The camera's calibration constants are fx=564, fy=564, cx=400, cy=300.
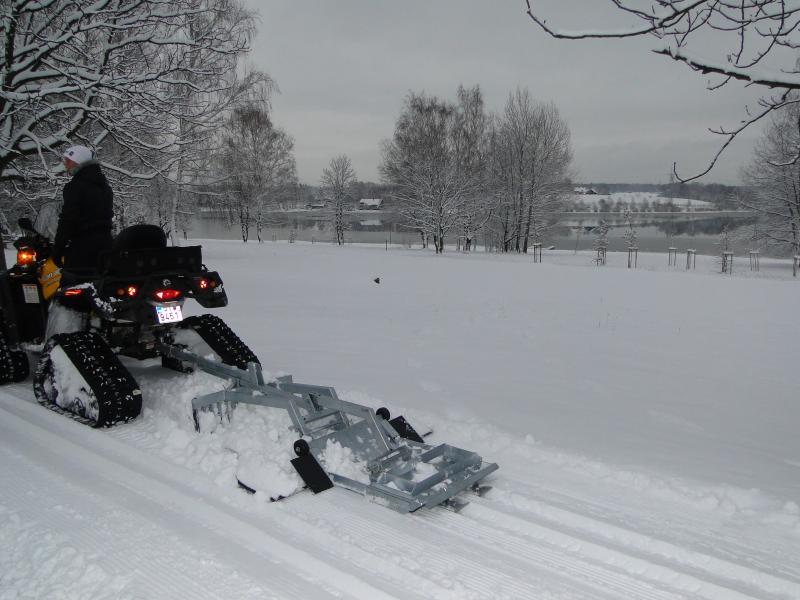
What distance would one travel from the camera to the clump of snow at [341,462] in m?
3.62

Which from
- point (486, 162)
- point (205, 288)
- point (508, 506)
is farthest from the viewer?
point (486, 162)

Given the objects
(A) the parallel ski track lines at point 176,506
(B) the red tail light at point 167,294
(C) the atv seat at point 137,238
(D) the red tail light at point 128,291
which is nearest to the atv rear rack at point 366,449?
(A) the parallel ski track lines at point 176,506

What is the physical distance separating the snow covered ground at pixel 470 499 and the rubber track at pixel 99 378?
12 centimetres

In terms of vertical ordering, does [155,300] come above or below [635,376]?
above

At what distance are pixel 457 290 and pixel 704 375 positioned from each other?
8.84 m

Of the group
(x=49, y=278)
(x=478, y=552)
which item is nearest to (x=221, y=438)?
(x=478, y=552)

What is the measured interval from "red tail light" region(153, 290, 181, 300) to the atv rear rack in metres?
0.88

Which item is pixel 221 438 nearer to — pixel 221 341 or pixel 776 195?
pixel 221 341

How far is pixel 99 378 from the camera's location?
450 centimetres

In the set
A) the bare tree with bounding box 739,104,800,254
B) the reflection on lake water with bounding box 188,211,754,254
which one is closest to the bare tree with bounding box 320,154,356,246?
the reflection on lake water with bounding box 188,211,754,254

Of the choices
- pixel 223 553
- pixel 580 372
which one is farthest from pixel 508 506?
pixel 580 372

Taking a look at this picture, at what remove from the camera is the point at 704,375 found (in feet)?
22.7

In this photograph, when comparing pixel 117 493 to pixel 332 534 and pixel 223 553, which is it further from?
pixel 332 534

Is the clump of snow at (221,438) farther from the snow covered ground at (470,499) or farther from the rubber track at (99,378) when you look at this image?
the rubber track at (99,378)
